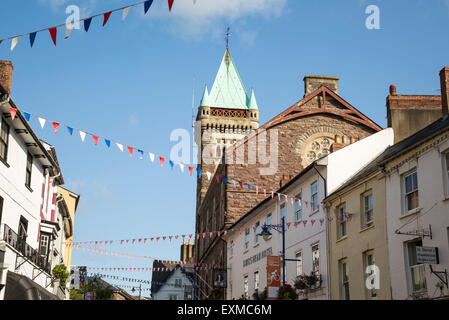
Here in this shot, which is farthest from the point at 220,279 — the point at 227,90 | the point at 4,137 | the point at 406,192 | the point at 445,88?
the point at 227,90

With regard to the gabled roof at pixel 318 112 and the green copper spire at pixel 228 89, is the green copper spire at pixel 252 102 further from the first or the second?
the gabled roof at pixel 318 112

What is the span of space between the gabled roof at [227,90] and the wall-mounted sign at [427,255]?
3026 inches

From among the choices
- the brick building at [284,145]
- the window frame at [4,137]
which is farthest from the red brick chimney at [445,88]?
the brick building at [284,145]

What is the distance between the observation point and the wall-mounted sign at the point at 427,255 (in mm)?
17953

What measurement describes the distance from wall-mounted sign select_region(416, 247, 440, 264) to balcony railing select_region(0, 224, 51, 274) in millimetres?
13390

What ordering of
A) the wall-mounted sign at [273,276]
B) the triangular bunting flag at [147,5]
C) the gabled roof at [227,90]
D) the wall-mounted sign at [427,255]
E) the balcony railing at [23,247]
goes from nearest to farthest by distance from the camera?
the triangular bunting flag at [147,5] → the wall-mounted sign at [427,255] → the balcony railing at [23,247] → the wall-mounted sign at [273,276] → the gabled roof at [227,90]

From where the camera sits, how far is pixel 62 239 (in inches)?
1430

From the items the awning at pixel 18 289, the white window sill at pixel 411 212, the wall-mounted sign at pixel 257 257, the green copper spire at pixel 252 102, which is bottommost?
the awning at pixel 18 289

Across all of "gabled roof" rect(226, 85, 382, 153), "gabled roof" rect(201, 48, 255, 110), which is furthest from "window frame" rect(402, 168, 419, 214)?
"gabled roof" rect(201, 48, 255, 110)

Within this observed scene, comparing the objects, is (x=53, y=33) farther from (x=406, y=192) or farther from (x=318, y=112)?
(x=318, y=112)

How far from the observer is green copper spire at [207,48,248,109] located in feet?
313

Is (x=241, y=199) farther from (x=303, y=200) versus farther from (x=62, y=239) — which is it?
(x=303, y=200)
